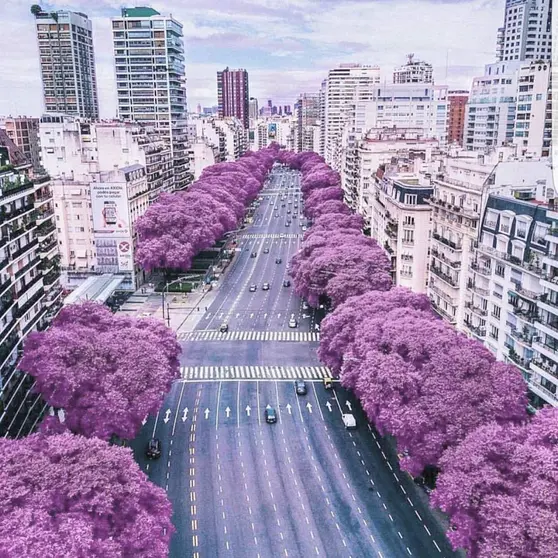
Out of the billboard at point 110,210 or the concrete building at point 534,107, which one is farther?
the concrete building at point 534,107

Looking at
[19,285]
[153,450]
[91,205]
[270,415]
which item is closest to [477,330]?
[270,415]

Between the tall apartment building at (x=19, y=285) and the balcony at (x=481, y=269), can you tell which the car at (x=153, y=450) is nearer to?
the tall apartment building at (x=19, y=285)

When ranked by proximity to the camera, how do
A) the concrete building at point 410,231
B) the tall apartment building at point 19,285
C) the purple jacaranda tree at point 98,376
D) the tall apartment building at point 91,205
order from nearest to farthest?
the purple jacaranda tree at point 98,376 < the tall apartment building at point 19,285 < the concrete building at point 410,231 < the tall apartment building at point 91,205

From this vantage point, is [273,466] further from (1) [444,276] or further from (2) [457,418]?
(1) [444,276]

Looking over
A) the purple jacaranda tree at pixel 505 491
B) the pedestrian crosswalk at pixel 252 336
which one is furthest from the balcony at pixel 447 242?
the purple jacaranda tree at pixel 505 491

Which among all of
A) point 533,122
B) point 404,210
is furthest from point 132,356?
point 533,122

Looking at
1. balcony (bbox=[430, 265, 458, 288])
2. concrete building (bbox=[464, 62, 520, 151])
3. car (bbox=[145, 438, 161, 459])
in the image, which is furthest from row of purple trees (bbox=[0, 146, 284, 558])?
concrete building (bbox=[464, 62, 520, 151])

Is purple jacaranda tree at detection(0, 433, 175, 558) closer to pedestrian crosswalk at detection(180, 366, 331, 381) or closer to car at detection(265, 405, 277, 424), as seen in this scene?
car at detection(265, 405, 277, 424)

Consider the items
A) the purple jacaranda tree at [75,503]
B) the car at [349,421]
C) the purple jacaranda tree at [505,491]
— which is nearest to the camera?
the purple jacaranda tree at [75,503]
